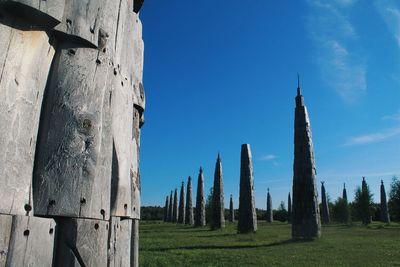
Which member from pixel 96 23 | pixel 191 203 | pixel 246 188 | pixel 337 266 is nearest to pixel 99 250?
pixel 96 23

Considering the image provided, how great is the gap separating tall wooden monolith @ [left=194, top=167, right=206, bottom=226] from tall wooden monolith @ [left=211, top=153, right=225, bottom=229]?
4.15 m

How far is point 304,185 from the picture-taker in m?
14.2

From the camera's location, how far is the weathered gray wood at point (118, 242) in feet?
5.58

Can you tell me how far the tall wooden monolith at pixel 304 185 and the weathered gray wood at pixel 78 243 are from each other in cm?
1350

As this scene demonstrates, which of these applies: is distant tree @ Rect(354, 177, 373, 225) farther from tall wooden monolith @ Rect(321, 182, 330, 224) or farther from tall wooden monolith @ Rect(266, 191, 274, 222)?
tall wooden monolith @ Rect(266, 191, 274, 222)

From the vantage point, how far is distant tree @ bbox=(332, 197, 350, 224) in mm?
39534

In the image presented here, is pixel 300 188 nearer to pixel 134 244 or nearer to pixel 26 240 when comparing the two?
pixel 134 244

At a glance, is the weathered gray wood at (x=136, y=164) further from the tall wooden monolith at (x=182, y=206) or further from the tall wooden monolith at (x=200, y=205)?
the tall wooden monolith at (x=182, y=206)

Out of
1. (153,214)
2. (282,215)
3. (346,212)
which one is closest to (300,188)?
(346,212)

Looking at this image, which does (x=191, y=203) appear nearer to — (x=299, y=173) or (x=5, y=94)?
(x=299, y=173)

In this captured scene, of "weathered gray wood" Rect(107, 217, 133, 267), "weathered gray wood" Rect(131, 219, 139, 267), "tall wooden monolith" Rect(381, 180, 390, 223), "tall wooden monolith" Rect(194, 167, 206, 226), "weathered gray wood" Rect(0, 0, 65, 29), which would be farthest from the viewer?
"tall wooden monolith" Rect(381, 180, 390, 223)

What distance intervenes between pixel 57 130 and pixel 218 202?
22.4 m

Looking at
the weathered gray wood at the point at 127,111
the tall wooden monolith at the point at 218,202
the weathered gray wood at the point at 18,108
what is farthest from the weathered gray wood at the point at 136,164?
the tall wooden monolith at the point at 218,202

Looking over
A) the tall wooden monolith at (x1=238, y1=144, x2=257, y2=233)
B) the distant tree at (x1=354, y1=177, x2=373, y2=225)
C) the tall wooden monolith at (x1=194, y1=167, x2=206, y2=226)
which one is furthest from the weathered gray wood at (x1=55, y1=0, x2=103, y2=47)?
the distant tree at (x1=354, y1=177, x2=373, y2=225)
